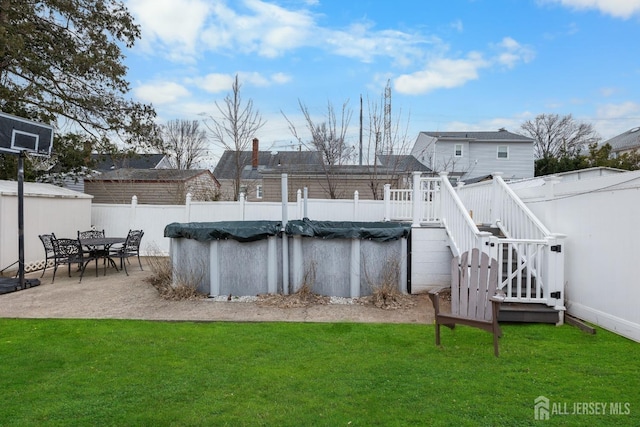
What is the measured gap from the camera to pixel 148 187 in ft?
67.7

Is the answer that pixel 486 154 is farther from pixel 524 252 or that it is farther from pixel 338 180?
pixel 524 252

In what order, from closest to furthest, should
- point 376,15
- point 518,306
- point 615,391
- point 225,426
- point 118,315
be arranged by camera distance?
1. point 225,426
2. point 615,391
3. point 518,306
4. point 118,315
5. point 376,15

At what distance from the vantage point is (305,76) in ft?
46.5

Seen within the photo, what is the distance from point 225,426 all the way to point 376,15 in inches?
473

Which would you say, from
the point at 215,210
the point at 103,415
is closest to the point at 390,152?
the point at 215,210

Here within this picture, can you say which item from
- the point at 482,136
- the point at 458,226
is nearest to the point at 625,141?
the point at 482,136

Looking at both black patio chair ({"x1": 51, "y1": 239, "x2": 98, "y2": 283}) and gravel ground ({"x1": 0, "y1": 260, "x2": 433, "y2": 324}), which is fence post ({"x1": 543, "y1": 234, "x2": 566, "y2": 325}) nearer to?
gravel ground ({"x1": 0, "y1": 260, "x2": 433, "y2": 324})

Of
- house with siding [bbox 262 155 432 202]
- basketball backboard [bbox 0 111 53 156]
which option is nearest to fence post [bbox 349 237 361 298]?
basketball backboard [bbox 0 111 53 156]

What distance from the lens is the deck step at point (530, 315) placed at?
15.6ft

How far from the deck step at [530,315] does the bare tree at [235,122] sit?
12977 millimetres

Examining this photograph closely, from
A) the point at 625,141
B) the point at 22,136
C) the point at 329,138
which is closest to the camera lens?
the point at 22,136

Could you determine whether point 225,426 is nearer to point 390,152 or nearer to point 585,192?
point 585,192

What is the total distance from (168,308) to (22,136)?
16.6ft

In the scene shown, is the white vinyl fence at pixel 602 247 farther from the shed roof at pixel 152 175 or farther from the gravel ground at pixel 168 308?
the shed roof at pixel 152 175
